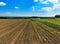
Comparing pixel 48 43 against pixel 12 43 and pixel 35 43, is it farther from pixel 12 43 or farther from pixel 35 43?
pixel 12 43

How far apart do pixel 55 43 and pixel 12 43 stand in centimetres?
301

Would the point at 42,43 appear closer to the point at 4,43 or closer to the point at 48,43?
the point at 48,43

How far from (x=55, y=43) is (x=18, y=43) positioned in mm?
2600

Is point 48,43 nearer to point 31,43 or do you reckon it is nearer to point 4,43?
point 31,43

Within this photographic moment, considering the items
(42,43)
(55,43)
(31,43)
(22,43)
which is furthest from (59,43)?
(22,43)

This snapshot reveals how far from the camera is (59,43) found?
9797mm

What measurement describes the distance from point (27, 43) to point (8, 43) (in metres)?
1.32

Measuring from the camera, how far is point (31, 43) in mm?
9508

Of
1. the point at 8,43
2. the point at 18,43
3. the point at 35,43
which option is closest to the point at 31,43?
the point at 35,43

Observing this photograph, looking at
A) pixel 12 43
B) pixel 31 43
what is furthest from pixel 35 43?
pixel 12 43

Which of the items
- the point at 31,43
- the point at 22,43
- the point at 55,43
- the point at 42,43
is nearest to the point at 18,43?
the point at 22,43

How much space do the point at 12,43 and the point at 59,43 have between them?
3.33m

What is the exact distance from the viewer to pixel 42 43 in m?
9.48

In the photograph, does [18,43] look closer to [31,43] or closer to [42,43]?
[31,43]
